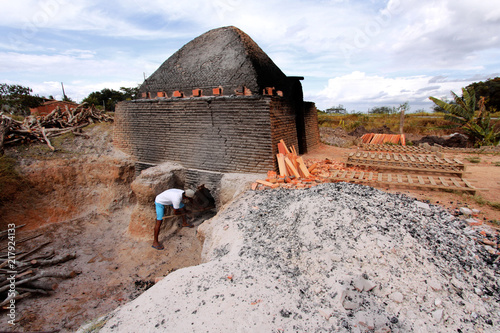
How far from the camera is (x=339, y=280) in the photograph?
3.03 meters

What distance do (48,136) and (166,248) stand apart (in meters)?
6.91

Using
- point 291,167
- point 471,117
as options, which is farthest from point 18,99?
point 471,117

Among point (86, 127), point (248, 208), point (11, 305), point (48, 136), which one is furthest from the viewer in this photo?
point (86, 127)

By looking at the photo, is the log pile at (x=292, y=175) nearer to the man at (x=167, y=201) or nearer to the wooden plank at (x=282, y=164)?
the wooden plank at (x=282, y=164)

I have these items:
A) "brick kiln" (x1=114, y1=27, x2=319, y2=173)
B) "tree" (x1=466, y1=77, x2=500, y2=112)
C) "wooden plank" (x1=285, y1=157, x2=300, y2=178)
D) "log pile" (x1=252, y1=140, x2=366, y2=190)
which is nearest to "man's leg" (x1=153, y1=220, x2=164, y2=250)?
"brick kiln" (x1=114, y1=27, x2=319, y2=173)

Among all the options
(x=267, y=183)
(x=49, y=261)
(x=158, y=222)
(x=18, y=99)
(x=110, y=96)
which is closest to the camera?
(x=267, y=183)

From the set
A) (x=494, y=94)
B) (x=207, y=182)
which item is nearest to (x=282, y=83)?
(x=207, y=182)

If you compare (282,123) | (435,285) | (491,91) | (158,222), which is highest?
(491,91)

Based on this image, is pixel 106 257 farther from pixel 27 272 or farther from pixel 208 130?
pixel 208 130

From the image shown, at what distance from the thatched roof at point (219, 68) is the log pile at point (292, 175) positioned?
2.12m

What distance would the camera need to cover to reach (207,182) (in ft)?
25.0

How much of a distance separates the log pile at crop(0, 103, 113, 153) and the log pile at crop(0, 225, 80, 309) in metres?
3.51

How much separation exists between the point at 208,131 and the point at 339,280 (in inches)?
219

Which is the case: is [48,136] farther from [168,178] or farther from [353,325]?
[353,325]
